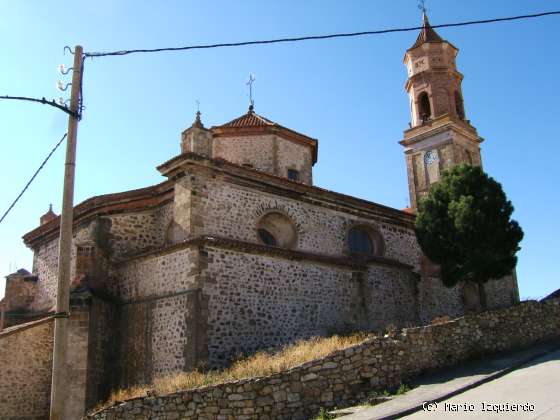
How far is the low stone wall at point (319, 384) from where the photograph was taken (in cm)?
1106

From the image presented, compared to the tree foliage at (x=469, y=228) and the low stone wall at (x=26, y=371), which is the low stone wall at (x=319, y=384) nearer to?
A: the tree foliage at (x=469, y=228)

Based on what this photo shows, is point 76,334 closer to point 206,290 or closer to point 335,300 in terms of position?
point 206,290

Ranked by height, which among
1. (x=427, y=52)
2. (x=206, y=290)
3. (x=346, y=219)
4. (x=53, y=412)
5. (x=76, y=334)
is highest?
(x=427, y=52)

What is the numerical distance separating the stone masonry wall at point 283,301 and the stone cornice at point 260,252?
163 mm

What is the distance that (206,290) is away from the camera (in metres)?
15.4

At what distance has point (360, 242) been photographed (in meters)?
21.5

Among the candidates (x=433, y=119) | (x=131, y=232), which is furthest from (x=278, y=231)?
(x=433, y=119)

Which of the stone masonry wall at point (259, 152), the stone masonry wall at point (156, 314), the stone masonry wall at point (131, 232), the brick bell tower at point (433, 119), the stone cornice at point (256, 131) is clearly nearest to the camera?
the stone masonry wall at point (156, 314)

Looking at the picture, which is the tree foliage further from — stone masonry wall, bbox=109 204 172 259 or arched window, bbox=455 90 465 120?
arched window, bbox=455 90 465 120

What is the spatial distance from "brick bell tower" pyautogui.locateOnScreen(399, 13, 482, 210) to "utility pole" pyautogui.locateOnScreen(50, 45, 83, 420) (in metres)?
20.4

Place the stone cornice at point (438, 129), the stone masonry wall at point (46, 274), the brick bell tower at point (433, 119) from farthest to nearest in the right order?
1. the brick bell tower at point (433, 119)
2. the stone cornice at point (438, 129)
3. the stone masonry wall at point (46, 274)

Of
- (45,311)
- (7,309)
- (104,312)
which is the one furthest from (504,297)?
(7,309)

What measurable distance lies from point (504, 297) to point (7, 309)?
848 inches


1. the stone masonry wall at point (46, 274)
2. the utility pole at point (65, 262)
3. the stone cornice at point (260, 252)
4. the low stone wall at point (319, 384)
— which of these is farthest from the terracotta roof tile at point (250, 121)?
the utility pole at point (65, 262)
